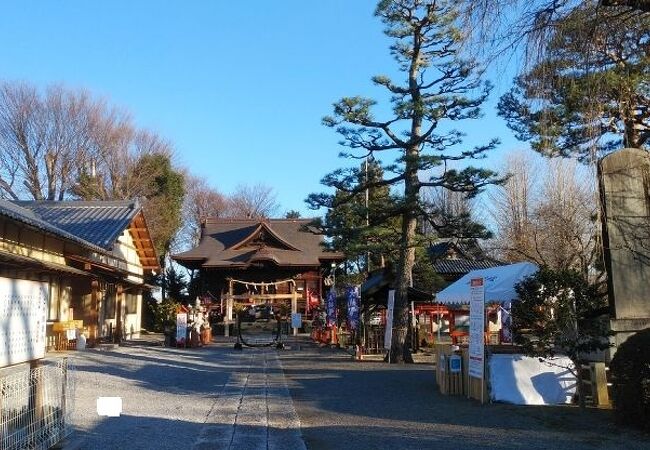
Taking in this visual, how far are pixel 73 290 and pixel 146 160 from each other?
56.3 feet

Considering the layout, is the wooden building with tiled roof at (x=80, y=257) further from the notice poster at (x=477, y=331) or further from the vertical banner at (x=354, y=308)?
the notice poster at (x=477, y=331)

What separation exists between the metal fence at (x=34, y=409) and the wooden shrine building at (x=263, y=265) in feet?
89.5

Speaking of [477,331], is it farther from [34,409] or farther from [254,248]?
[254,248]

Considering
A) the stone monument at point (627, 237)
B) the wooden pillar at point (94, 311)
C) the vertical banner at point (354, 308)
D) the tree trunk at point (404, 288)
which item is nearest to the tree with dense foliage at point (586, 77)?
the stone monument at point (627, 237)

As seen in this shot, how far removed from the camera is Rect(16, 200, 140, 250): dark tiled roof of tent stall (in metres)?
23.1

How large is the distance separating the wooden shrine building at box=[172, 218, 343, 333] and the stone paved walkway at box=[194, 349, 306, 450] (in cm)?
2036

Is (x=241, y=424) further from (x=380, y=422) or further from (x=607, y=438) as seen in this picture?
(x=607, y=438)

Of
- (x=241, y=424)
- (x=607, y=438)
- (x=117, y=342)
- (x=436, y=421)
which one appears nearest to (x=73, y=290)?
(x=117, y=342)

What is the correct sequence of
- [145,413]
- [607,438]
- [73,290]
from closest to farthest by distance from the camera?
1. [607,438]
2. [145,413]
3. [73,290]

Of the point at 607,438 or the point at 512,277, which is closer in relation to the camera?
the point at 607,438

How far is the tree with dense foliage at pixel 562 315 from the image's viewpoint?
959 centimetres

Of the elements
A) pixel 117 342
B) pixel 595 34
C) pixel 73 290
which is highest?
pixel 595 34

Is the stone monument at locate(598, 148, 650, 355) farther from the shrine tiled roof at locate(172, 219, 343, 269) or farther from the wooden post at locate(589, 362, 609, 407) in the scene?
the shrine tiled roof at locate(172, 219, 343, 269)

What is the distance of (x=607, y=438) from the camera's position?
755 centimetres
